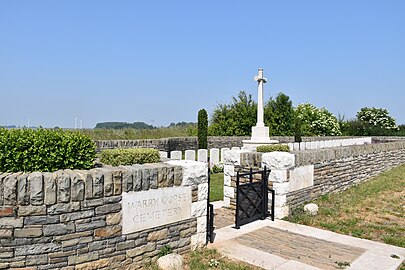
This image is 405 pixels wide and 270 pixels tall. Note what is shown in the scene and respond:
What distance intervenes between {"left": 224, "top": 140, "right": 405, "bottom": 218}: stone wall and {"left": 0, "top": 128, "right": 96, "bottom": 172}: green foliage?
164 inches

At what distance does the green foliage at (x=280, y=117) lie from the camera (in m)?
24.8

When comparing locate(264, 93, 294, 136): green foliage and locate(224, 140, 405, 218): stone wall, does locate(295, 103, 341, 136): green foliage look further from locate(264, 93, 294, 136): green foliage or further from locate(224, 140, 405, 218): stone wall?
locate(224, 140, 405, 218): stone wall

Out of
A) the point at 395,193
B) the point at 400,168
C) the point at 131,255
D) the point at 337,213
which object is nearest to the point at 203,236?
the point at 131,255

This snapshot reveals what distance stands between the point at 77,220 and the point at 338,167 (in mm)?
7729

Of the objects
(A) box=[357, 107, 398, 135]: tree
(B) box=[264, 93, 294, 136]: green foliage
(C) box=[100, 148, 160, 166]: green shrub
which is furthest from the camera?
(A) box=[357, 107, 398, 135]: tree

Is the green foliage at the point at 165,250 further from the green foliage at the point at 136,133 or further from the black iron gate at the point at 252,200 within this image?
the green foliage at the point at 136,133

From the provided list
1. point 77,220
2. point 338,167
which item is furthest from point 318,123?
point 77,220

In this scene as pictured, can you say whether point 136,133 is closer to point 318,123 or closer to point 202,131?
point 202,131

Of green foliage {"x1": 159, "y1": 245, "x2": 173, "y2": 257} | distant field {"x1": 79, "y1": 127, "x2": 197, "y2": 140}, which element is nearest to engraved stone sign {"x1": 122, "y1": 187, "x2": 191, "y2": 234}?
green foliage {"x1": 159, "y1": 245, "x2": 173, "y2": 257}

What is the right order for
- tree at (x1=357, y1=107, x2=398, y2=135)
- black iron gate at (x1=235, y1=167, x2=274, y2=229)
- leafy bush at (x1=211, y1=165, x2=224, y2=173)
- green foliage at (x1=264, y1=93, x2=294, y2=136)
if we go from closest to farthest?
black iron gate at (x1=235, y1=167, x2=274, y2=229) → leafy bush at (x1=211, y1=165, x2=224, y2=173) → green foliage at (x1=264, y1=93, x2=294, y2=136) → tree at (x1=357, y1=107, x2=398, y2=135)

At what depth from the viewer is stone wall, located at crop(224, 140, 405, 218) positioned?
7312mm

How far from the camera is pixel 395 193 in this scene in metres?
9.73

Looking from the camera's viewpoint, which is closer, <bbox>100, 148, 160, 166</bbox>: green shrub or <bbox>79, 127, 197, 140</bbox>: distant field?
<bbox>100, 148, 160, 166</bbox>: green shrub

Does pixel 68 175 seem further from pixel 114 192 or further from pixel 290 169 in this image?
pixel 290 169
